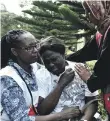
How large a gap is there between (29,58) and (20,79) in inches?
8.6

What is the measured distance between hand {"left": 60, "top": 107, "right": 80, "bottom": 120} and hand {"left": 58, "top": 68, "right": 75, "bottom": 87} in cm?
19

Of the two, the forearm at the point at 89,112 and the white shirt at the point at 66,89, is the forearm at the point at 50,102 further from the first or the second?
the forearm at the point at 89,112

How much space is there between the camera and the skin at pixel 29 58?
2.66 metres

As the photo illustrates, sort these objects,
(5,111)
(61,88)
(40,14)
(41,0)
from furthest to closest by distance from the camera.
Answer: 1. (40,14)
2. (41,0)
3. (61,88)
4. (5,111)

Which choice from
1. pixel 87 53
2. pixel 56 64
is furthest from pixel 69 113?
pixel 87 53

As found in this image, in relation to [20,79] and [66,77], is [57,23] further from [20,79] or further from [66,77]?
[20,79]

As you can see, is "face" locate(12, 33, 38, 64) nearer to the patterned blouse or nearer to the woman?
the woman

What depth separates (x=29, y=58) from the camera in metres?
2.70

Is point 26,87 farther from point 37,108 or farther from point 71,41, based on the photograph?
point 71,41

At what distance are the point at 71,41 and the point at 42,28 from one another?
0.58 m

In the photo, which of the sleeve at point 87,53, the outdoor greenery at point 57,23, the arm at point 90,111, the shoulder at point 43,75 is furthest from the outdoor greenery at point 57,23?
the arm at point 90,111

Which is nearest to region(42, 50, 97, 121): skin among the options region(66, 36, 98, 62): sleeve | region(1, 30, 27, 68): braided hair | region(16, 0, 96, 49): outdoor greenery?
region(1, 30, 27, 68): braided hair

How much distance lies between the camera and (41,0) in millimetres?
5711

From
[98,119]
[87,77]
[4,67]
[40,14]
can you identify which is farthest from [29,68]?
[40,14]
